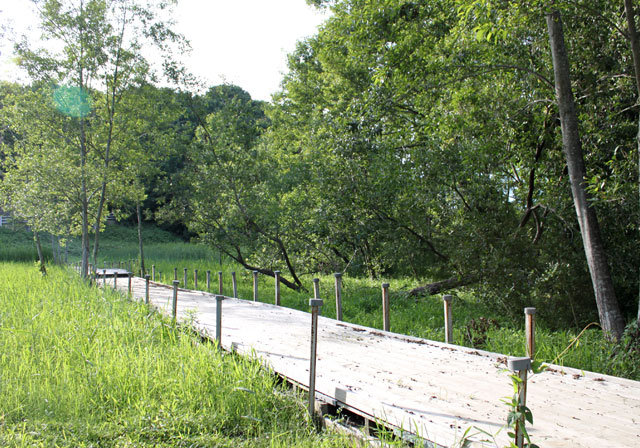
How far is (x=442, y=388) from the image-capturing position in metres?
4.25

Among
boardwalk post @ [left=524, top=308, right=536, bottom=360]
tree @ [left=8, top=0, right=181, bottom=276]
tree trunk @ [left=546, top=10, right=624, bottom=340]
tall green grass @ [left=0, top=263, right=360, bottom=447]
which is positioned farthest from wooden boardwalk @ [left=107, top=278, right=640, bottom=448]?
tree @ [left=8, top=0, right=181, bottom=276]

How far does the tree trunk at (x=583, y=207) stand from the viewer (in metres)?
6.78

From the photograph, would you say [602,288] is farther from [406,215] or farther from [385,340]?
[406,215]

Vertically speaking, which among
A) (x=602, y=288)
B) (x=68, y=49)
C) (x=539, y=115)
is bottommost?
(x=602, y=288)

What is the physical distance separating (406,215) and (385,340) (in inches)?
267

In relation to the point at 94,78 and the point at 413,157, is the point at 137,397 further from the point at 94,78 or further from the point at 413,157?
the point at 94,78

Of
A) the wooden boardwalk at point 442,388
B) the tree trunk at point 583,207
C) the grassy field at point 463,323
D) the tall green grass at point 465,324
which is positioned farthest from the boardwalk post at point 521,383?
the tree trunk at point 583,207

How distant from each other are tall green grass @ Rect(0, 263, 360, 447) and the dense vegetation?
4.82 metres

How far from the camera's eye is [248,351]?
5.62m

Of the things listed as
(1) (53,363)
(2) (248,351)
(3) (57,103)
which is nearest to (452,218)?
(2) (248,351)

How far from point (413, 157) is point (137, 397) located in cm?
868

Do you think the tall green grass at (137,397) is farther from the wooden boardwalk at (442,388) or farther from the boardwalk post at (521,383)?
the boardwalk post at (521,383)

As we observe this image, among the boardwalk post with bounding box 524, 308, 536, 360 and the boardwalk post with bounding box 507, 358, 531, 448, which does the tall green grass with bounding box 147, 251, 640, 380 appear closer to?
the boardwalk post with bounding box 524, 308, 536, 360

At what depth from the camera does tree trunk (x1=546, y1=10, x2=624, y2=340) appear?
6.78m
